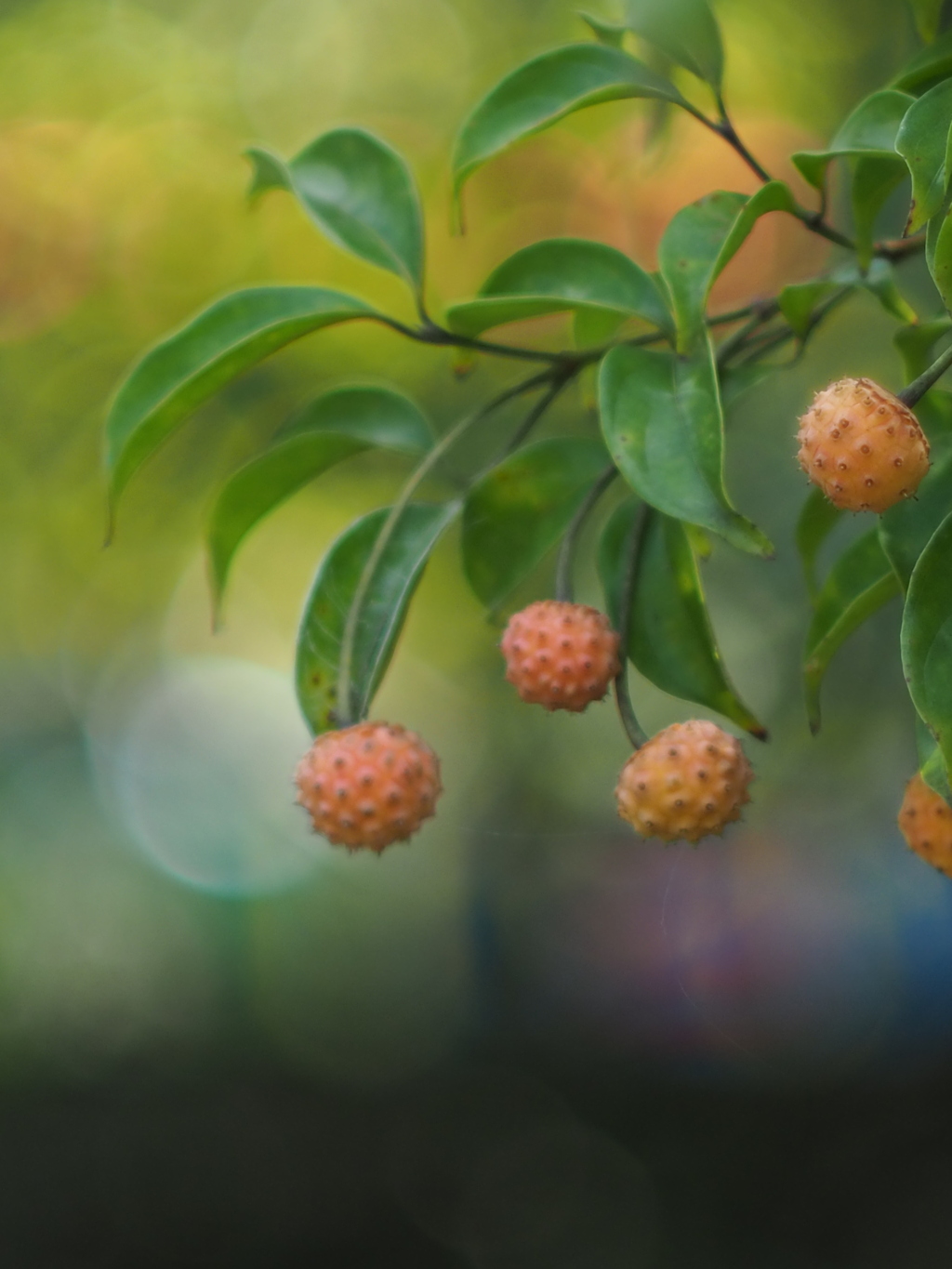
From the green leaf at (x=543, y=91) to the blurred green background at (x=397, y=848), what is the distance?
6.54ft

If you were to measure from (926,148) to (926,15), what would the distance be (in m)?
0.30

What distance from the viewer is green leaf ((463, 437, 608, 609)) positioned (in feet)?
2.96

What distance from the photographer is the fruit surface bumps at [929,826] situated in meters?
0.77

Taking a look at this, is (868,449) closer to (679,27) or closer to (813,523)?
(813,523)

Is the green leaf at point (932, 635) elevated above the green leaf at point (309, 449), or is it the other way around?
the green leaf at point (309, 449)

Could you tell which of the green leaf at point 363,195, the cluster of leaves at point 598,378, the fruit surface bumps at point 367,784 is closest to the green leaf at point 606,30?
the cluster of leaves at point 598,378

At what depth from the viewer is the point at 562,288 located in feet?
2.78

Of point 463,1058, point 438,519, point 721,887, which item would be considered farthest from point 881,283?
point 463,1058

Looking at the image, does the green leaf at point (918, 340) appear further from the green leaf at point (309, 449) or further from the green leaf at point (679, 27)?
the green leaf at point (309, 449)

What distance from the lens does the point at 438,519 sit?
2.96 feet

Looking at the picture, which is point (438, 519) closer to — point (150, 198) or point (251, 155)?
point (251, 155)

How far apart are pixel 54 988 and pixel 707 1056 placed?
1.98 meters

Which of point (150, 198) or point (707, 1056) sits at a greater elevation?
point (150, 198)

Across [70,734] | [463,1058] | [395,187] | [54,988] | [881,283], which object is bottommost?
[463,1058]
